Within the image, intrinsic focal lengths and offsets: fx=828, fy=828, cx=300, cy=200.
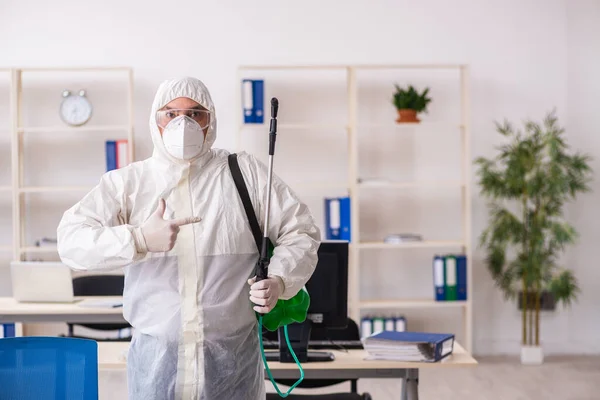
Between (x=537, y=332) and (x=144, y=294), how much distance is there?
13.9ft

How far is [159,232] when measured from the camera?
1888mm

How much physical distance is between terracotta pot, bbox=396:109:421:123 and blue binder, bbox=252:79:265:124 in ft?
3.10

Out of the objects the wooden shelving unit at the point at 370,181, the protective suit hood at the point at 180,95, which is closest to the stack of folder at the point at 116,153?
the wooden shelving unit at the point at 370,181

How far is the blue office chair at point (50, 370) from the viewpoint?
2129mm

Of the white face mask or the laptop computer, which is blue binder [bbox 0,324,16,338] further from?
the white face mask

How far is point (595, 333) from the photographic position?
6195 millimetres

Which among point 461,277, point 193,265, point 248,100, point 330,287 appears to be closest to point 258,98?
point 248,100

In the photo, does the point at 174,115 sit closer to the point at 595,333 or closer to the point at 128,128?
the point at 128,128

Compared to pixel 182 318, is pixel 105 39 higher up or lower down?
higher up

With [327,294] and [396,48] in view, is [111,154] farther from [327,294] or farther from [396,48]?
[327,294]

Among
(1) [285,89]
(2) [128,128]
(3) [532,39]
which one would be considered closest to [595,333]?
(3) [532,39]

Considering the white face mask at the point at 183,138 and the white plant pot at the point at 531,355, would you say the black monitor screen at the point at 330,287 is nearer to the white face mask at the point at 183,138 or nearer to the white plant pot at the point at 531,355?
the white face mask at the point at 183,138

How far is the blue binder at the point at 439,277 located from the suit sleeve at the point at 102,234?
12.8 ft

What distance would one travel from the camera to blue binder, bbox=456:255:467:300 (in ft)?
18.7
